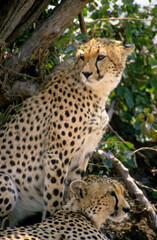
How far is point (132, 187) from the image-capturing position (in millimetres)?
3896

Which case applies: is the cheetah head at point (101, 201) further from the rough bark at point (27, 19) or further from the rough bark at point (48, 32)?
the rough bark at point (27, 19)

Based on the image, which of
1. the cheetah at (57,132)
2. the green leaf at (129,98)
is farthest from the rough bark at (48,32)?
the green leaf at (129,98)

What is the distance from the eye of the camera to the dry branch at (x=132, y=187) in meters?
3.73

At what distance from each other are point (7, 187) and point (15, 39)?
1.53 metres

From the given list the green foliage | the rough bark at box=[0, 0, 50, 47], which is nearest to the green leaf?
the green foliage

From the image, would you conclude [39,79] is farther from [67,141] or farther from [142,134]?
[142,134]

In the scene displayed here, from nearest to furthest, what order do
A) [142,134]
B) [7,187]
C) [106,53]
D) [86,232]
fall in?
[86,232] → [7,187] → [106,53] → [142,134]

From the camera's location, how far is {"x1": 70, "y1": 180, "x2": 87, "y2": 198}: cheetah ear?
3.19 metres

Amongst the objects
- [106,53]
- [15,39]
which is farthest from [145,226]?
Result: [15,39]

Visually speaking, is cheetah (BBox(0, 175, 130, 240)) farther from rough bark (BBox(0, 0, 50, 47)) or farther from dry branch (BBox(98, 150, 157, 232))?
rough bark (BBox(0, 0, 50, 47))

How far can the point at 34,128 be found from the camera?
139 inches

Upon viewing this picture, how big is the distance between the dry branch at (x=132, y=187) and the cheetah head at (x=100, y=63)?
2.82ft

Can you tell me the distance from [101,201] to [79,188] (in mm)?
209

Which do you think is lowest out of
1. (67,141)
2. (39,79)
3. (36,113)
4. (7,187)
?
(7,187)
